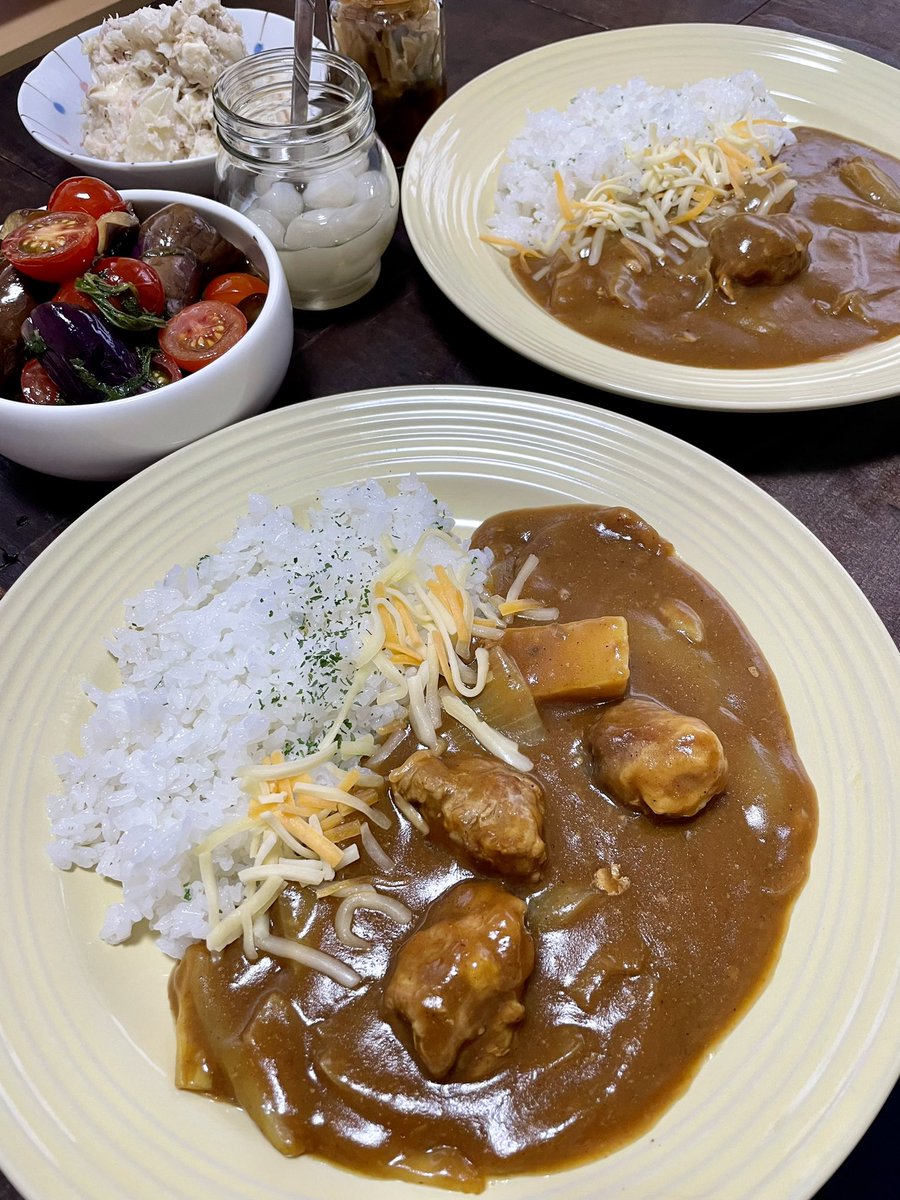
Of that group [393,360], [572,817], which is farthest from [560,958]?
[393,360]

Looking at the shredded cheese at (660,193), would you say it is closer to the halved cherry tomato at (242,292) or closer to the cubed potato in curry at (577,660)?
the halved cherry tomato at (242,292)

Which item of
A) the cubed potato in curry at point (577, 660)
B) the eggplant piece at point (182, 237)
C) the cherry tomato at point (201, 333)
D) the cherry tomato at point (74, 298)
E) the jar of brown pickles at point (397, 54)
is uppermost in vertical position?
the jar of brown pickles at point (397, 54)

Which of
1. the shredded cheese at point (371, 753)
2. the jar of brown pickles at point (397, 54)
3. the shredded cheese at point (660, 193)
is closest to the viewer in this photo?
the shredded cheese at point (371, 753)

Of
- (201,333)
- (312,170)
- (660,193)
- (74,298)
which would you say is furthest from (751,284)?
(74,298)

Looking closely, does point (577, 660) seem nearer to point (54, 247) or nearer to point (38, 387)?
point (38, 387)

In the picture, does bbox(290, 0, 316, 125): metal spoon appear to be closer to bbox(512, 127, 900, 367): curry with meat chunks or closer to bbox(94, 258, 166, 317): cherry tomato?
bbox(94, 258, 166, 317): cherry tomato

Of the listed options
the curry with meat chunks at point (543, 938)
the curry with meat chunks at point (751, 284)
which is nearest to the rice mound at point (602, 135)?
the curry with meat chunks at point (751, 284)

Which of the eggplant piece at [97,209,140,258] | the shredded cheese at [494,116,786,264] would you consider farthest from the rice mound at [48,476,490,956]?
the shredded cheese at [494,116,786,264]
